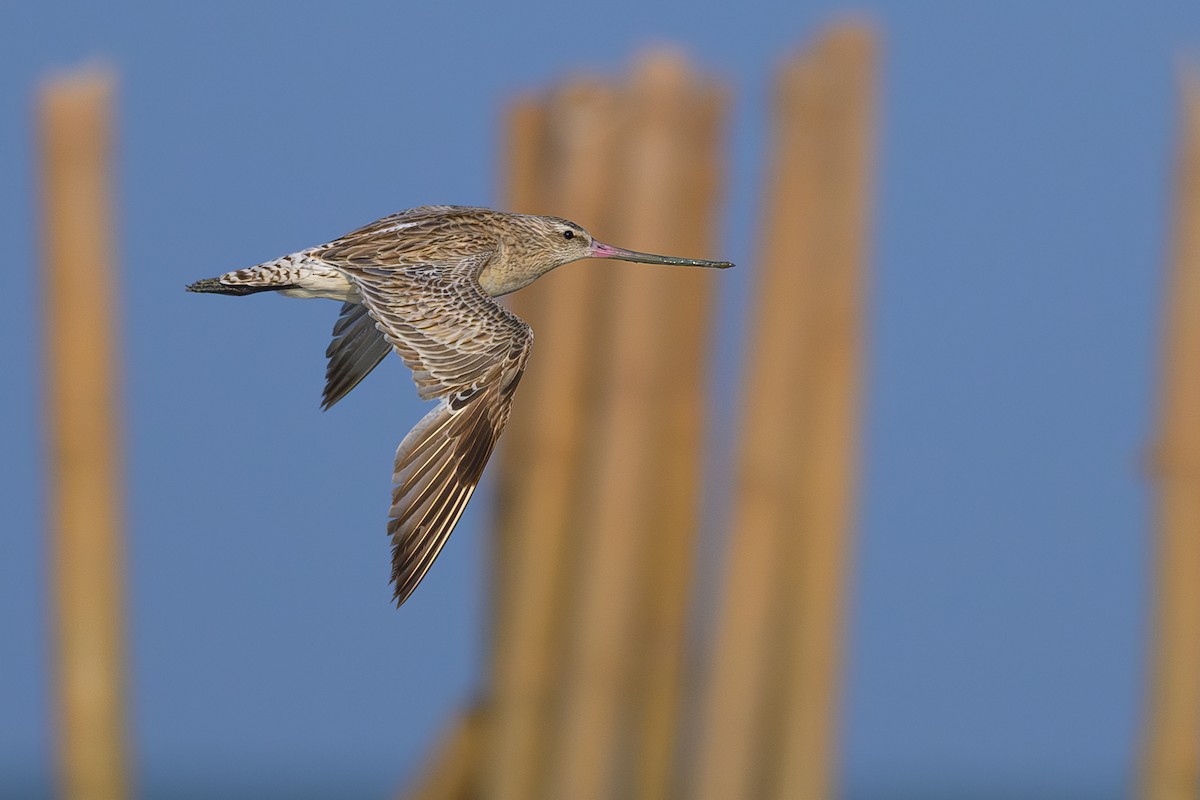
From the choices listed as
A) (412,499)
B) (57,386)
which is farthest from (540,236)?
(57,386)

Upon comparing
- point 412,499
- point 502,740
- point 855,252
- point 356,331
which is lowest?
point 502,740

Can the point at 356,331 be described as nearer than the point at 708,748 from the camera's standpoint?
Yes

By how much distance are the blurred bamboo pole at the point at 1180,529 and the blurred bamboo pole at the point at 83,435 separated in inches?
89.7

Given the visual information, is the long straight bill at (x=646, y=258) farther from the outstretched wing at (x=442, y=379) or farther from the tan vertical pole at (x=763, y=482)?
the tan vertical pole at (x=763, y=482)

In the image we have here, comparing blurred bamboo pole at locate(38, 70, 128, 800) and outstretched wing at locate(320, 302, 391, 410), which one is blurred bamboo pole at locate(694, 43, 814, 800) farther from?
outstretched wing at locate(320, 302, 391, 410)

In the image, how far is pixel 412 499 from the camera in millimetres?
2070

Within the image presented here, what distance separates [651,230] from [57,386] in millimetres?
1421

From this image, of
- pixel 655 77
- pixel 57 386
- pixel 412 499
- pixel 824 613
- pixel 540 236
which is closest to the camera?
pixel 412 499

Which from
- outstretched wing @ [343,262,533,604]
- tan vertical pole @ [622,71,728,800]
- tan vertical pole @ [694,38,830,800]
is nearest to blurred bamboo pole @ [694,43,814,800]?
tan vertical pole @ [694,38,830,800]

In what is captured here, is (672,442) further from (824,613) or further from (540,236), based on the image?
(540,236)

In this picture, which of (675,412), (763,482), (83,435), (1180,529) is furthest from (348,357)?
(1180,529)

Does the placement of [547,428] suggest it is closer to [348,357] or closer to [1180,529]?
[1180,529]

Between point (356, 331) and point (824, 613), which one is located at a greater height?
point (356, 331)

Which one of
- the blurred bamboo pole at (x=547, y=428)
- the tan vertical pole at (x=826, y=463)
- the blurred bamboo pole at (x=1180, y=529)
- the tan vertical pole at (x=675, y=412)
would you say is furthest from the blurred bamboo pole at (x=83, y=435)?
the blurred bamboo pole at (x=1180, y=529)
